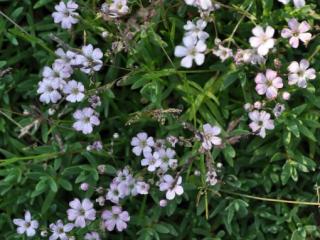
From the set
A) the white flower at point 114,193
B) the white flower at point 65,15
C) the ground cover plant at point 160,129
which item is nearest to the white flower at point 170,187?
the ground cover plant at point 160,129

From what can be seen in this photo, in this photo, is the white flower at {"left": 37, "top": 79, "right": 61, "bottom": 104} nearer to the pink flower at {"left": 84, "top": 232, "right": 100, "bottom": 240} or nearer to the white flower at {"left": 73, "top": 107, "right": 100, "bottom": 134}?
the white flower at {"left": 73, "top": 107, "right": 100, "bottom": 134}

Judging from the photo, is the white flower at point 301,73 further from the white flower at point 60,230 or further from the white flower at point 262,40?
the white flower at point 60,230

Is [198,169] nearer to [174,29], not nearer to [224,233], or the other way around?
[224,233]

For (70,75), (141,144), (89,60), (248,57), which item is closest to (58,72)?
(70,75)

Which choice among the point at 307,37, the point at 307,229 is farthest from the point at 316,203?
the point at 307,37

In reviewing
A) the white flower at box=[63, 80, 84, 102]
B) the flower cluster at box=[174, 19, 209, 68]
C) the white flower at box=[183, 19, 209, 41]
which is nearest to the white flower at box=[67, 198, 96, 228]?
the white flower at box=[63, 80, 84, 102]
